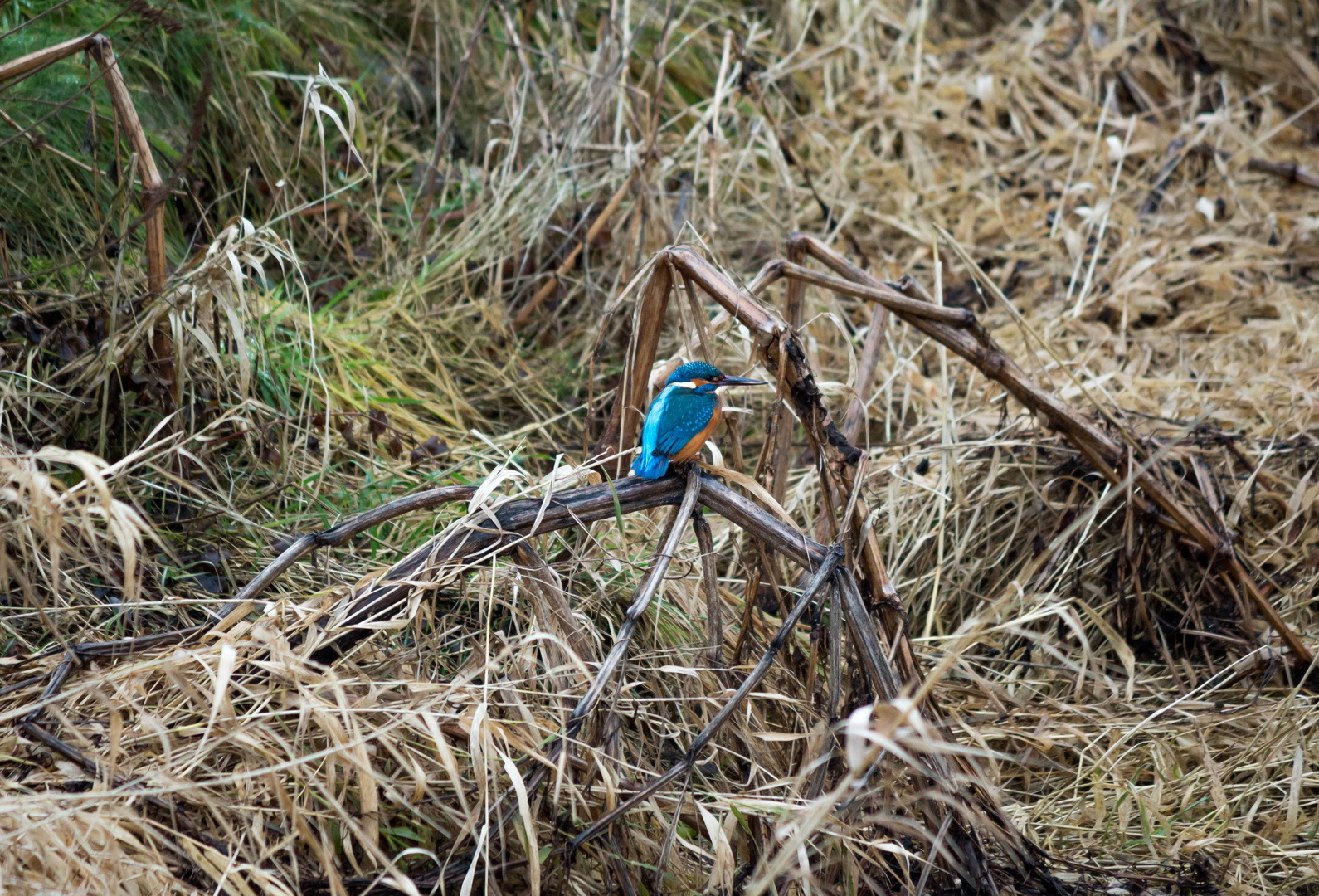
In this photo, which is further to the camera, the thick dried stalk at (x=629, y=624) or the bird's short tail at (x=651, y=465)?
the bird's short tail at (x=651, y=465)

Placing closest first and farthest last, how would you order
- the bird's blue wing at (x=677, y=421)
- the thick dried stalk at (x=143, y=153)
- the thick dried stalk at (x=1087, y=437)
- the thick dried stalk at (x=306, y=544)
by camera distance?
the thick dried stalk at (x=306, y=544) → the bird's blue wing at (x=677, y=421) → the thick dried stalk at (x=143, y=153) → the thick dried stalk at (x=1087, y=437)

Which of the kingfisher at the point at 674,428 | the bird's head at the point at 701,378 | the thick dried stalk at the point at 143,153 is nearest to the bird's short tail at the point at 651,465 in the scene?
the kingfisher at the point at 674,428

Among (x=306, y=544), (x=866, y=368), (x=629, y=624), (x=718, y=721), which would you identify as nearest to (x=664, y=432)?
(x=629, y=624)

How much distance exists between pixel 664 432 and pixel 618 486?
0.45 ft

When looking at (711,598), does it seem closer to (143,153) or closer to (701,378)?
(701,378)

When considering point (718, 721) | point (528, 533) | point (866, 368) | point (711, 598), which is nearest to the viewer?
point (718, 721)

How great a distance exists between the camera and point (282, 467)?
2.40 m

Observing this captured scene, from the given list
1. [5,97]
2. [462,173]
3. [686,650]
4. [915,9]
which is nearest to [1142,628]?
[686,650]

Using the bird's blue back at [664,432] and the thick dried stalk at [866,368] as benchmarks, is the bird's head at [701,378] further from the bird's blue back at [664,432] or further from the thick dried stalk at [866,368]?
the thick dried stalk at [866,368]

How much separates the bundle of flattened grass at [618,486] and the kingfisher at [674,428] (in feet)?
0.15

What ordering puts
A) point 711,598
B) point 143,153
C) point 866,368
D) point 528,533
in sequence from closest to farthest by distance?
point 528,533 → point 711,598 → point 143,153 → point 866,368

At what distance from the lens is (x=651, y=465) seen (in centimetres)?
180

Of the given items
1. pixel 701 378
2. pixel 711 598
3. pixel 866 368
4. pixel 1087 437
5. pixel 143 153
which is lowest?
pixel 1087 437

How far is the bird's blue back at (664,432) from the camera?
1.79m
